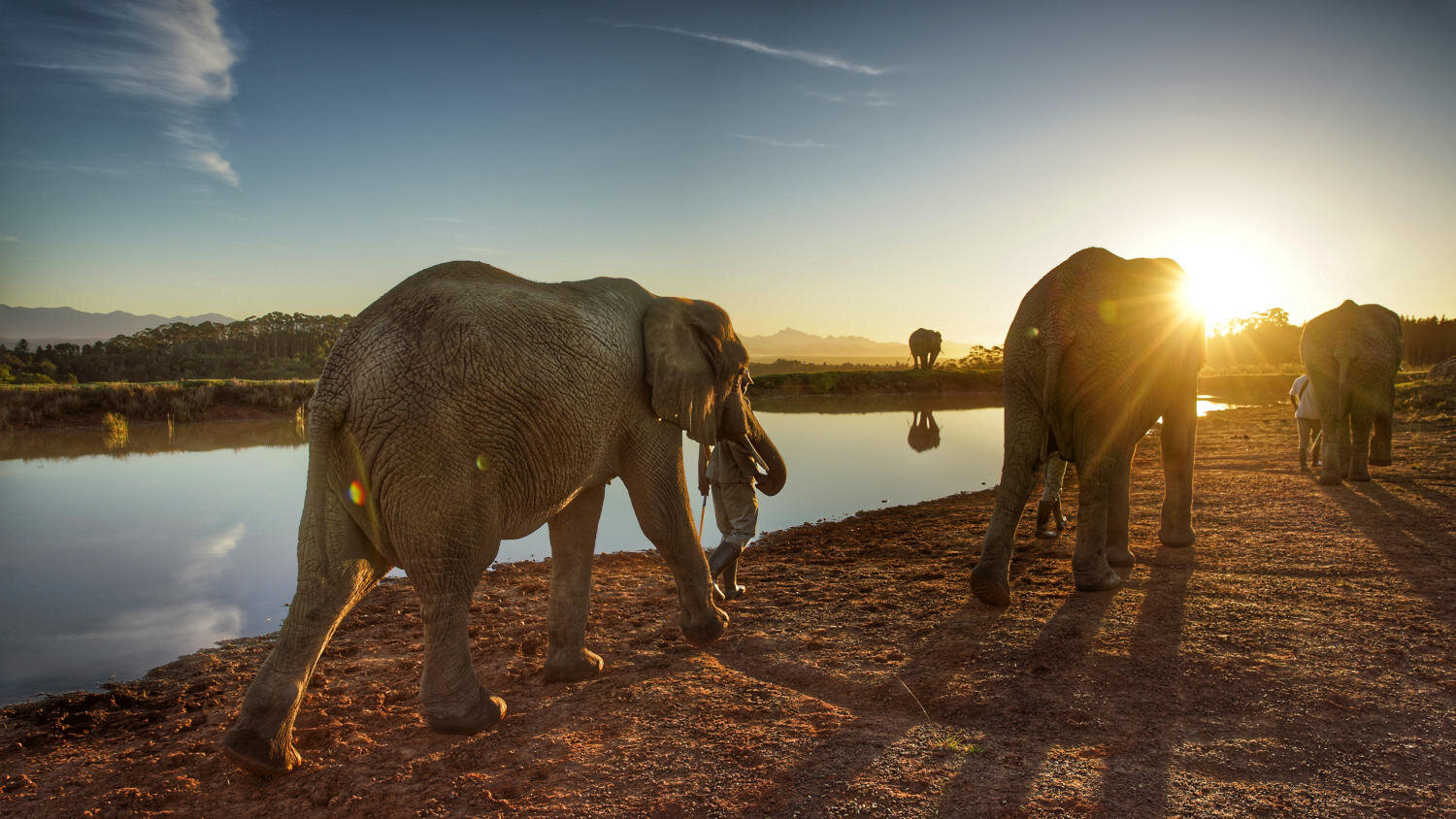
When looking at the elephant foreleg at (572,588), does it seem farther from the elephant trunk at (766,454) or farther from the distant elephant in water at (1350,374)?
the distant elephant in water at (1350,374)

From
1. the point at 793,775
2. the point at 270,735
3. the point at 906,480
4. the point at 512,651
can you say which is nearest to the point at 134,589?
the point at 512,651

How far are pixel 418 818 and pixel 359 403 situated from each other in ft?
6.54

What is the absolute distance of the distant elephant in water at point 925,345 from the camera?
48956 mm

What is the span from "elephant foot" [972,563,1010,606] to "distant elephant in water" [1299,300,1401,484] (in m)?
8.12

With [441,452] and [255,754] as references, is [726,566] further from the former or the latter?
[255,754]

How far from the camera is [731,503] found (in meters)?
6.70

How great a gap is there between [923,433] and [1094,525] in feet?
57.4

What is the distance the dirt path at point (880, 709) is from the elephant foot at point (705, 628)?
15 cm

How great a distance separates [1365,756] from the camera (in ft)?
11.9

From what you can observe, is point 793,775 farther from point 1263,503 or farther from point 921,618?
point 1263,503

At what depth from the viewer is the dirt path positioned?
3.44m

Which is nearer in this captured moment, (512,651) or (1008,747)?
(1008,747)

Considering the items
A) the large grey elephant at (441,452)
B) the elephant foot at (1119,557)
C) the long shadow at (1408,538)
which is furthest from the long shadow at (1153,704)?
the large grey elephant at (441,452)

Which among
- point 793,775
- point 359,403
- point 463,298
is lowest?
point 793,775
